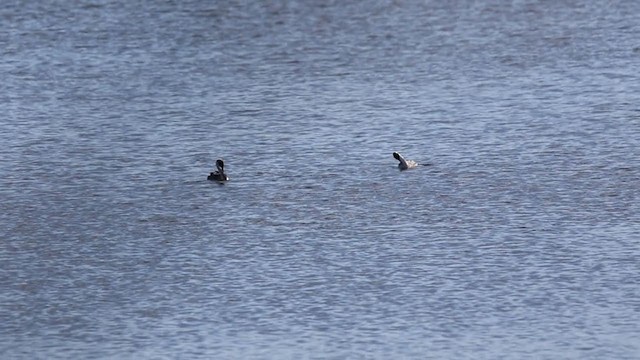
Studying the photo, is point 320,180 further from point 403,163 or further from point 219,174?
point 219,174

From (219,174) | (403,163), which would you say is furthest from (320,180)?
(219,174)

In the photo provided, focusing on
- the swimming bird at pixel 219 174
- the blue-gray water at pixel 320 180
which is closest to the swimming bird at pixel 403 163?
the blue-gray water at pixel 320 180

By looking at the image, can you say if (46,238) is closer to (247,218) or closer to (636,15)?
(247,218)

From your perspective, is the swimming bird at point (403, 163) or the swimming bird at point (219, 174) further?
the swimming bird at point (403, 163)

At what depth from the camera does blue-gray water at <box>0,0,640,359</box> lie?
34.1ft

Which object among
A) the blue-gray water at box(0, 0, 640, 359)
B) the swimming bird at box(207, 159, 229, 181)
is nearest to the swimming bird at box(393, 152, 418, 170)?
the blue-gray water at box(0, 0, 640, 359)

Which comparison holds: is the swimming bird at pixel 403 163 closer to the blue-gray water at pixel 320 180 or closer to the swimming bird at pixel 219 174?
the blue-gray water at pixel 320 180

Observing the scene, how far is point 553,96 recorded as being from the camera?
16.0 meters

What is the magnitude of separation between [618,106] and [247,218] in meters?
4.48

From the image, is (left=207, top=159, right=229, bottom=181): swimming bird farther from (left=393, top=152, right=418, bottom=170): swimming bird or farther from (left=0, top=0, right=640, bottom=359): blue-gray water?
(left=393, top=152, right=418, bottom=170): swimming bird

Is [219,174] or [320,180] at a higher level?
[219,174]

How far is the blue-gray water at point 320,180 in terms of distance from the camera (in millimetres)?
10406

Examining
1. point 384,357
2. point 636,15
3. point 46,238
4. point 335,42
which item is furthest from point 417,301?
point 636,15

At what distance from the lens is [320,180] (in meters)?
13.6
